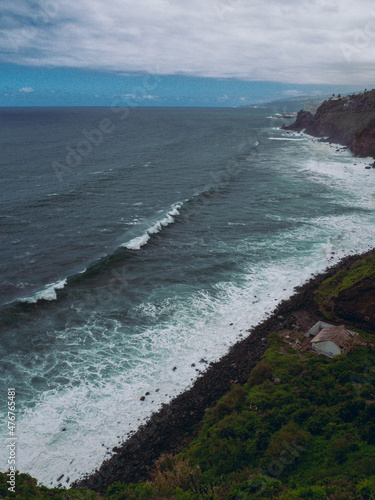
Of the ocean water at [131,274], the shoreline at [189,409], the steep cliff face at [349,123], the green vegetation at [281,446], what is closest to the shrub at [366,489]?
the green vegetation at [281,446]

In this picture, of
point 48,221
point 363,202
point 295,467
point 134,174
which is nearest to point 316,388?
point 295,467

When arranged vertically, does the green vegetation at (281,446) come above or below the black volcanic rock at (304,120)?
below

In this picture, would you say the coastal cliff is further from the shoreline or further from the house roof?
the house roof

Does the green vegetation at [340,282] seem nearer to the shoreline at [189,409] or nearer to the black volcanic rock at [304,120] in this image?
the shoreline at [189,409]

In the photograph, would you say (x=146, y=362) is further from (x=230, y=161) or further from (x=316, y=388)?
(x=230, y=161)

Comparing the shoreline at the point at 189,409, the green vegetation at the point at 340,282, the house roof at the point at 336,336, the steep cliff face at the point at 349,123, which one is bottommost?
the shoreline at the point at 189,409

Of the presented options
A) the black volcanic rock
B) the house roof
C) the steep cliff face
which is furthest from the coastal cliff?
the black volcanic rock
